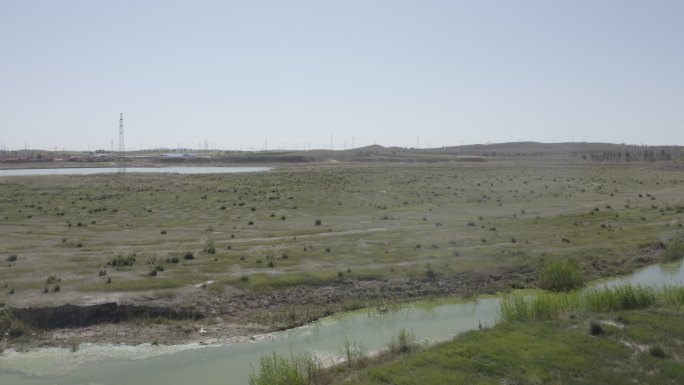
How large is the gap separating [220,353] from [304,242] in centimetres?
1964

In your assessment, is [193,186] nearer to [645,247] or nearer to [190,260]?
[190,260]

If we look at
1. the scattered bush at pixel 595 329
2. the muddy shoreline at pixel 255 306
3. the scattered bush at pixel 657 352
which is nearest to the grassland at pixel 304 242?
the muddy shoreline at pixel 255 306

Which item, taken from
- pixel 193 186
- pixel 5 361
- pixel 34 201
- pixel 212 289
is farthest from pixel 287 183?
pixel 5 361

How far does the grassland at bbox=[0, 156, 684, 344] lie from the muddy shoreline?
0.11 meters

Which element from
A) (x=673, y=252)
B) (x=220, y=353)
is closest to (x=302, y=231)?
(x=220, y=353)

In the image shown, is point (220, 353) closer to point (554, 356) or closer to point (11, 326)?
point (11, 326)

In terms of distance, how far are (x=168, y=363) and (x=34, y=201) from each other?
2243 inches

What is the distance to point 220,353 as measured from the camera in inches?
858

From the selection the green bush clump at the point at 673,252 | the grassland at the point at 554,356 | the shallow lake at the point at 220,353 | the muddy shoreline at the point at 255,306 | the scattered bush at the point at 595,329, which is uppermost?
the scattered bush at the point at 595,329

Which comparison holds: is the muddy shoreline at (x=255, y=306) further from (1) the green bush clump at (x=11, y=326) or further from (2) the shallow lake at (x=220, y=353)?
(2) the shallow lake at (x=220, y=353)

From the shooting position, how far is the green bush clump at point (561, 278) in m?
31.0

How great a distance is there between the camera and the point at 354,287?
3011cm

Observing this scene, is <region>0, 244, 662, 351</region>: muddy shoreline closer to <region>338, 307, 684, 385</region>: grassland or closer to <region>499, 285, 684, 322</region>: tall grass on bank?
<region>499, 285, 684, 322</region>: tall grass on bank

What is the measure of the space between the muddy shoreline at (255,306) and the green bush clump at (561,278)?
3.24 feet
